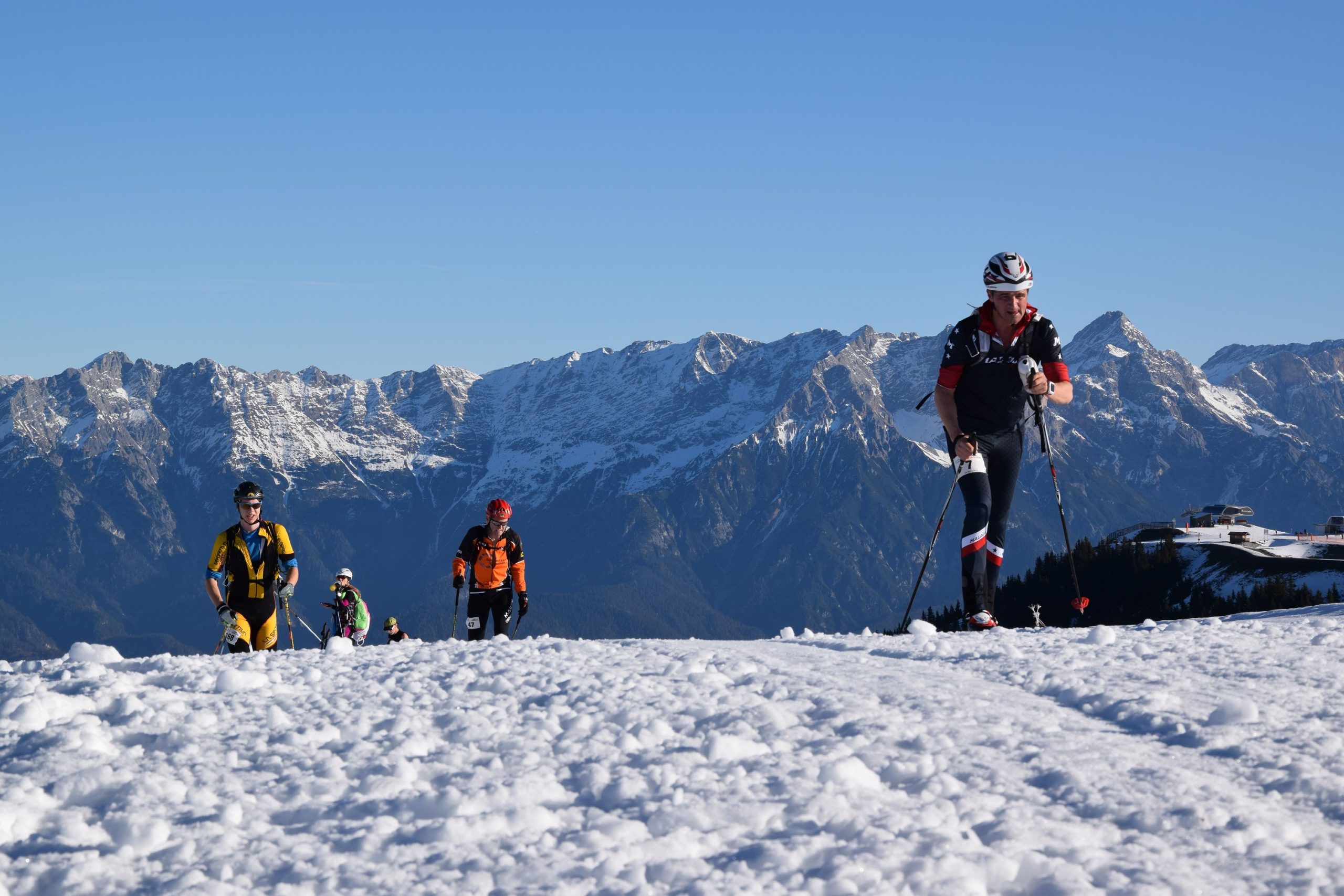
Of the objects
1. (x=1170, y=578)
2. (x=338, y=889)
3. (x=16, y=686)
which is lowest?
(x=1170, y=578)

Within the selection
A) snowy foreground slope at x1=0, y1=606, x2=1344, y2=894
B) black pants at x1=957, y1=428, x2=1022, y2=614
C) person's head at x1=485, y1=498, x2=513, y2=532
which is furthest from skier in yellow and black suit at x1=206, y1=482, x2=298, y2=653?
black pants at x1=957, y1=428, x2=1022, y2=614

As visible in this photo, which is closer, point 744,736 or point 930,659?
point 744,736

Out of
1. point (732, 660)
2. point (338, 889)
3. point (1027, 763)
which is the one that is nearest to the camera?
point (338, 889)

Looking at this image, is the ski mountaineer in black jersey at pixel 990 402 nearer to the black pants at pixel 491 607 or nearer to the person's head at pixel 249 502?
the black pants at pixel 491 607

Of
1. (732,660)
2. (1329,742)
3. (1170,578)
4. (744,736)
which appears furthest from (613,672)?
(1170,578)

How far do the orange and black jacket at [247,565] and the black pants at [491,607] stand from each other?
129 inches

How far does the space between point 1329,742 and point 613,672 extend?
4.20 m

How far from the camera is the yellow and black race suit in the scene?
14.5m

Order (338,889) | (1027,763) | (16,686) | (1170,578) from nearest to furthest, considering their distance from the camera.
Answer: (338,889) < (1027,763) < (16,686) < (1170,578)

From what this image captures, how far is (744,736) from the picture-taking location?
21.6 feet

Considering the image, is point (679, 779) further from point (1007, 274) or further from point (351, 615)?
point (351, 615)

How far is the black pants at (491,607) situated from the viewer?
17.5 metres

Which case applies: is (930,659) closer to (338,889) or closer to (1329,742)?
(1329,742)

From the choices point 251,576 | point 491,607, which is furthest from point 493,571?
point 251,576
